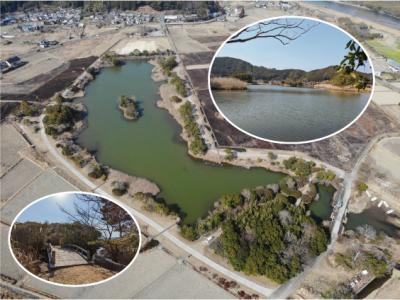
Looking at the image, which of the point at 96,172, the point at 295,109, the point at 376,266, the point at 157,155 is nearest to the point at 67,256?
the point at 295,109

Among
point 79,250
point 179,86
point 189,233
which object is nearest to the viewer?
point 79,250

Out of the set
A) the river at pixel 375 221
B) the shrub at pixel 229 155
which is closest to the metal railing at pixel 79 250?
the river at pixel 375 221

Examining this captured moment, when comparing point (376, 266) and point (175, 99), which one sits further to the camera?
point (175, 99)

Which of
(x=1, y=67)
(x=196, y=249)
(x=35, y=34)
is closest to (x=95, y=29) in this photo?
(x=35, y=34)

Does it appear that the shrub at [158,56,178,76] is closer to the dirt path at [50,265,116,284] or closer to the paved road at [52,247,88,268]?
the dirt path at [50,265,116,284]

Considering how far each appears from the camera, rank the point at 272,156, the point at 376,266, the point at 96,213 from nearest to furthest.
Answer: the point at 96,213, the point at 376,266, the point at 272,156

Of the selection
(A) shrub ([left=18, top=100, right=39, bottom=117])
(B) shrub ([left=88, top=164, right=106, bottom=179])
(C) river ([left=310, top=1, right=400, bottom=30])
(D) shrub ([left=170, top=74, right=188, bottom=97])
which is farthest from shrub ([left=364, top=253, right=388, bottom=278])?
(C) river ([left=310, top=1, right=400, bottom=30])

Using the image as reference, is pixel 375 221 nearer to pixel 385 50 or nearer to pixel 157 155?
pixel 157 155

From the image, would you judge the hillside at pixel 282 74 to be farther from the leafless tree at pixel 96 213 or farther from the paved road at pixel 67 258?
the paved road at pixel 67 258
